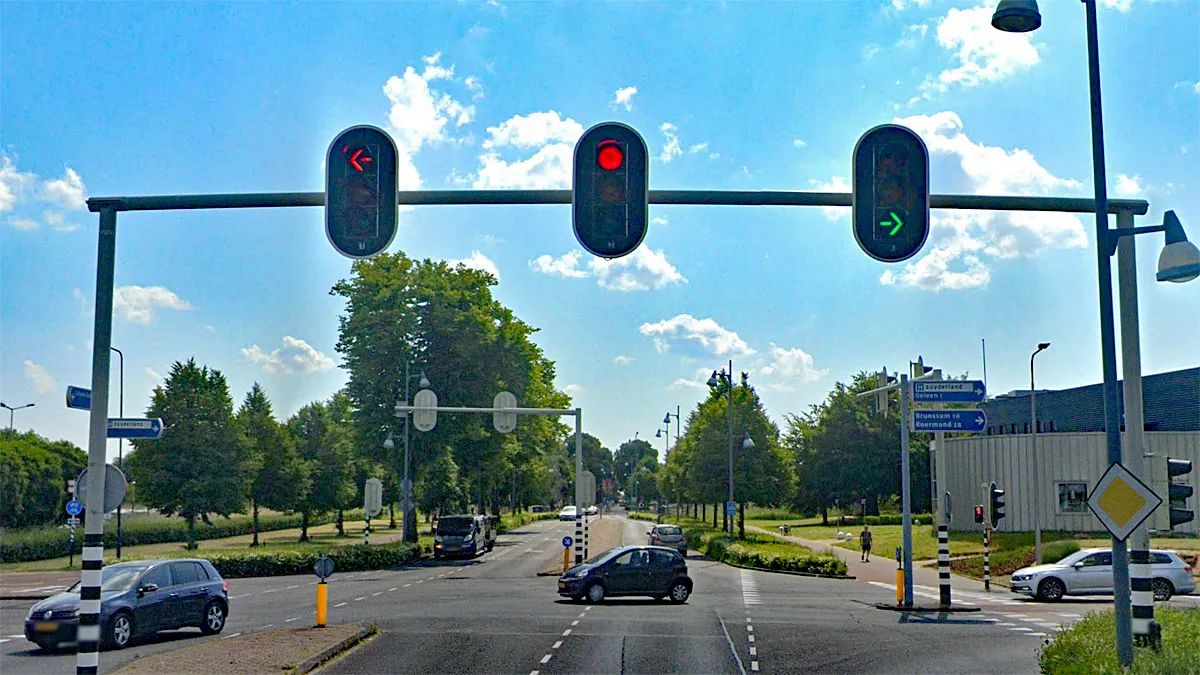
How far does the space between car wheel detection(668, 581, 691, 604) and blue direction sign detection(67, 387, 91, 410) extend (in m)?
18.8

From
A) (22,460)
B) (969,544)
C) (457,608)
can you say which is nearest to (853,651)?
(457,608)

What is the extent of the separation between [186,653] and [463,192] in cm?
999

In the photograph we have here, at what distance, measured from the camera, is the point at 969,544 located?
52812 millimetres

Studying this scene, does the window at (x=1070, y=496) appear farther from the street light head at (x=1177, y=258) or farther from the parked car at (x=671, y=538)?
the street light head at (x=1177, y=258)

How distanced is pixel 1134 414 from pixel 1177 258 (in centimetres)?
198

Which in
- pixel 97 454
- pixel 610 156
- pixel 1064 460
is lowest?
pixel 1064 460

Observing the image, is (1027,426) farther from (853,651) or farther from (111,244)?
(111,244)

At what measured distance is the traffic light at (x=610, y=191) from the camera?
32.8 feet

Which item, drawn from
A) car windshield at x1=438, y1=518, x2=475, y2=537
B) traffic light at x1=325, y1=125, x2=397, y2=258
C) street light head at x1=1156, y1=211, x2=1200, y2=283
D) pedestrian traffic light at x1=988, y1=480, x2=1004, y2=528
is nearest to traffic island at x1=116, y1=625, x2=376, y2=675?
traffic light at x1=325, y1=125, x2=397, y2=258

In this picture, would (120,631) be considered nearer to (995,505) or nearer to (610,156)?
(610,156)

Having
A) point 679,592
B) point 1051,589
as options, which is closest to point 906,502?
point 679,592

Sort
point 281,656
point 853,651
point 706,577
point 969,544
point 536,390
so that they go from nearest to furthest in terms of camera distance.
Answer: point 281,656
point 853,651
point 706,577
point 969,544
point 536,390

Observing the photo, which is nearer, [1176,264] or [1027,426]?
[1176,264]

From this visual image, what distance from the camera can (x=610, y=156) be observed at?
33.0 feet
